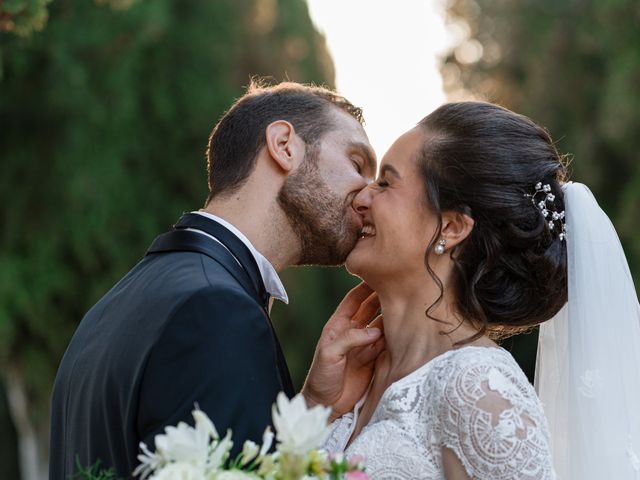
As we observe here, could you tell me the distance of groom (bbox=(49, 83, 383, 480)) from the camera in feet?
9.23

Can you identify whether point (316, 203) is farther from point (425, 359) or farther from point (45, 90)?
point (45, 90)

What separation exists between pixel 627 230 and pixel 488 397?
9749mm

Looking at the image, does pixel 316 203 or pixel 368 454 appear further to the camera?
pixel 316 203

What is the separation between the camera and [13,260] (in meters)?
11.5

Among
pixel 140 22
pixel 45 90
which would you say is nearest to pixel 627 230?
pixel 140 22

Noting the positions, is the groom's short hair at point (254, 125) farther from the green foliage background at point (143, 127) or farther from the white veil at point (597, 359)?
the green foliage background at point (143, 127)

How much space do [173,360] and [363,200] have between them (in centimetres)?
118

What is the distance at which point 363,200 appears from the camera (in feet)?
12.2

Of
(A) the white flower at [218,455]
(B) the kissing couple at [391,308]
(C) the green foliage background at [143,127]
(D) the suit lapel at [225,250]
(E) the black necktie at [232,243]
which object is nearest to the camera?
(A) the white flower at [218,455]

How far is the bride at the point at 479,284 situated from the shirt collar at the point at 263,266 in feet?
0.97

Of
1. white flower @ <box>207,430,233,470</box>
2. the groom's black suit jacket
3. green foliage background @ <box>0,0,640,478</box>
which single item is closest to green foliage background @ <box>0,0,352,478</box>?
green foliage background @ <box>0,0,640,478</box>

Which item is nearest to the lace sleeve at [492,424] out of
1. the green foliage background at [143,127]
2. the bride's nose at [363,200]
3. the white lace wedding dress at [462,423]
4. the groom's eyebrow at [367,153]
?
the white lace wedding dress at [462,423]

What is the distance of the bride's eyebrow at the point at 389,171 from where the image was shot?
354 cm

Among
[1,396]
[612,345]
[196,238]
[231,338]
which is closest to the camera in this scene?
[231,338]
